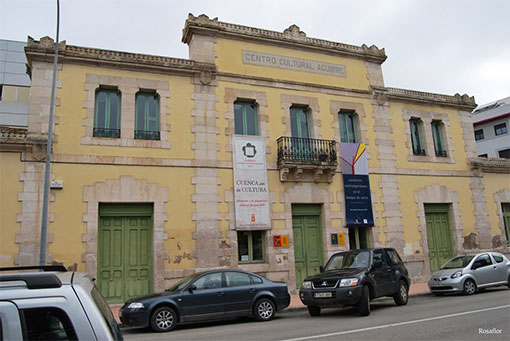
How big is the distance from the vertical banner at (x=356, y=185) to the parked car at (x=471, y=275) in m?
3.73

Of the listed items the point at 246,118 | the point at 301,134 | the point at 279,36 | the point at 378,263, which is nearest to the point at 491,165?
the point at 301,134

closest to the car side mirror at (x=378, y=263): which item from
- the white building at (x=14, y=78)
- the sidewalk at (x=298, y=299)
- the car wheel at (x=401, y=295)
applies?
the car wheel at (x=401, y=295)

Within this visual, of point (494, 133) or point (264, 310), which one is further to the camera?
point (494, 133)

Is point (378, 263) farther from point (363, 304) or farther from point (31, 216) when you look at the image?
point (31, 216)

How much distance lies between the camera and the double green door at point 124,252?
13211mm

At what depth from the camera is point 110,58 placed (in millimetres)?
14414

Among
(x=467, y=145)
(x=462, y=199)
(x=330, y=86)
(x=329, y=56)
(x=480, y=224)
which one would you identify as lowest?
(x=480, y=224)

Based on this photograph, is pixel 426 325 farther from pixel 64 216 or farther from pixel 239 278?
pixel 64 216

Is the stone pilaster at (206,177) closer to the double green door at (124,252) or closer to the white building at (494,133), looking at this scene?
the double green door at (124,252)

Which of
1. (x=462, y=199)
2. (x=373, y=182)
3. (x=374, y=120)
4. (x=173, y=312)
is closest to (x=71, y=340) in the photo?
(x=173, y=312)

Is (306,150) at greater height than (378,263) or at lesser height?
greater

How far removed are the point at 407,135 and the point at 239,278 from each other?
12228 mm

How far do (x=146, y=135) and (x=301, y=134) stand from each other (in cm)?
641

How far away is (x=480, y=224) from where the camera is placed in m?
19.7
